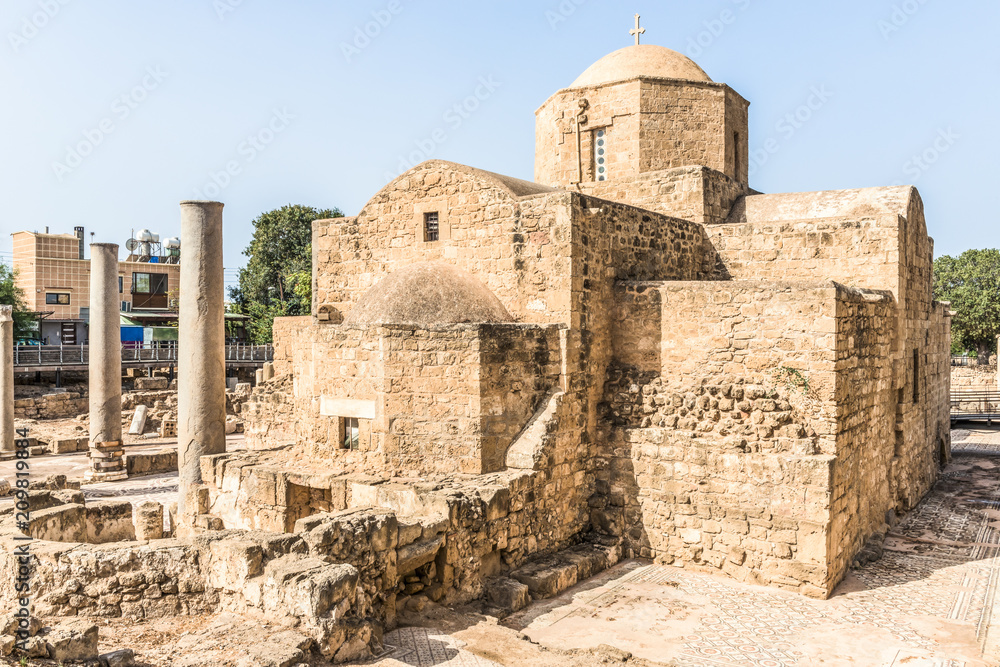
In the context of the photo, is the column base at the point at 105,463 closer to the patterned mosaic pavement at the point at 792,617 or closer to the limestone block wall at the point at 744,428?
the limestone block wall at the point at 744,428

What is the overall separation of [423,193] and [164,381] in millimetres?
17595

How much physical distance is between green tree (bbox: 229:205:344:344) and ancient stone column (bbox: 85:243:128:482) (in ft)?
63.8

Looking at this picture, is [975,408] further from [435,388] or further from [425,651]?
[425,651]

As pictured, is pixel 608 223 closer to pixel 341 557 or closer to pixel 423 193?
pixel 423 193

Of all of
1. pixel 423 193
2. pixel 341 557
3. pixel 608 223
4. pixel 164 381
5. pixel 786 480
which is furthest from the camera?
pixel 164 381

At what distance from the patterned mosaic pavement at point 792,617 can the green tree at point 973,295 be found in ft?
111

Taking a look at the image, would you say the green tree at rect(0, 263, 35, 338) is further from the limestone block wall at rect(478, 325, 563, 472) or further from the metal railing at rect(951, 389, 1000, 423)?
the metal railing at rect(951, 389, 1000, 423)

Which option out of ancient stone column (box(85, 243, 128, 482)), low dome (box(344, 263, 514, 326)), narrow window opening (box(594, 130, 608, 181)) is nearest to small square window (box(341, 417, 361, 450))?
low dome (box(344, 263, 514, 326))

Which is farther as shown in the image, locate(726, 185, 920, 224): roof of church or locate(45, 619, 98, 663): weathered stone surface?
locate(726, 185, 920, 224): roof of church

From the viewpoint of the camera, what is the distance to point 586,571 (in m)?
7.48

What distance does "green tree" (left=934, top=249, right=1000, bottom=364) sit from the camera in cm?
3653

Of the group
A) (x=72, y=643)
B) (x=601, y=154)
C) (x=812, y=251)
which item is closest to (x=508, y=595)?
(x=72, y=643)

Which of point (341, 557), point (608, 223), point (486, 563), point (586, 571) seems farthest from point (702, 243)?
point (341, 557)

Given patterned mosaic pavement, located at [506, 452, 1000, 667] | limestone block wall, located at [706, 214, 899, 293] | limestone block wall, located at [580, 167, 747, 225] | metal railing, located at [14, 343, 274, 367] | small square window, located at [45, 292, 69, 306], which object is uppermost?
limestone block wall, located at [580, 167, 747, 225]
